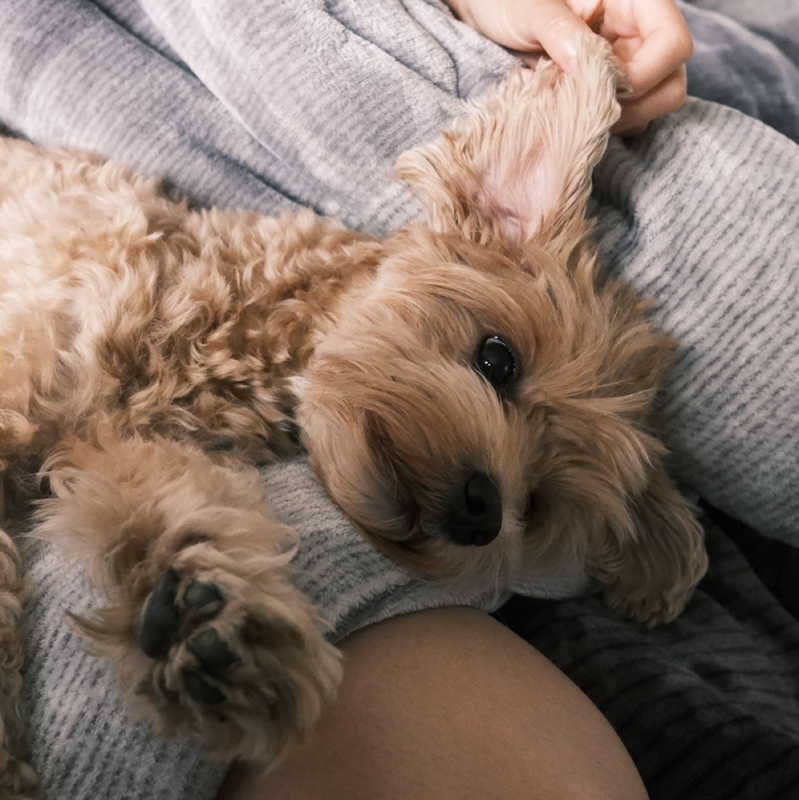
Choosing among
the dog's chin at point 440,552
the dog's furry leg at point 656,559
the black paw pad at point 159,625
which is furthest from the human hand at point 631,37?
the black paw pad at point 159,625

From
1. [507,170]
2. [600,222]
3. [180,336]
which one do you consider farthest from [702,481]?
[180,336]

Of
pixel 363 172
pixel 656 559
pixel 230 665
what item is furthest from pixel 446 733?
pixel 363 172

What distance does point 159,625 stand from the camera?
861 mm

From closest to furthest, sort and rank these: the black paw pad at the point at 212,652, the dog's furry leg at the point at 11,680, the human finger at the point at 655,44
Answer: the black paw pad at the point at 212,652 < the dog's furry leg at the point at 11,680 < the human finger at the point at 655,44

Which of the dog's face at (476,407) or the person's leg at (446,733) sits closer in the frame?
the person's leg at (446,733)

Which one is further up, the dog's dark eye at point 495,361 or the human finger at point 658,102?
the human finger at point 658,102

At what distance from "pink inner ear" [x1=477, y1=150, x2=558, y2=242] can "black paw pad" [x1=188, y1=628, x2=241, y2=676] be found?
3.65 feet

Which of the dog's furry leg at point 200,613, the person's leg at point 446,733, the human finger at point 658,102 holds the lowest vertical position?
the person's leg at point 446,733

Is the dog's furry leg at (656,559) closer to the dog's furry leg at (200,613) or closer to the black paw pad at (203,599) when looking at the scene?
the dog's furry leg at (200,613)

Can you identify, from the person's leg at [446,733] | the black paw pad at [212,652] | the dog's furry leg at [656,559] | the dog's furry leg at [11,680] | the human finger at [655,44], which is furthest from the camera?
the dog's furry leg at [656,559]

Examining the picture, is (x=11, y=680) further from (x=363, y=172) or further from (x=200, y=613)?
(x=363, y=172)

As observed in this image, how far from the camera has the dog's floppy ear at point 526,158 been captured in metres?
1.29

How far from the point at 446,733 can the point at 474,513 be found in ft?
1.33

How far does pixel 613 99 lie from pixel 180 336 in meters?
1.07
